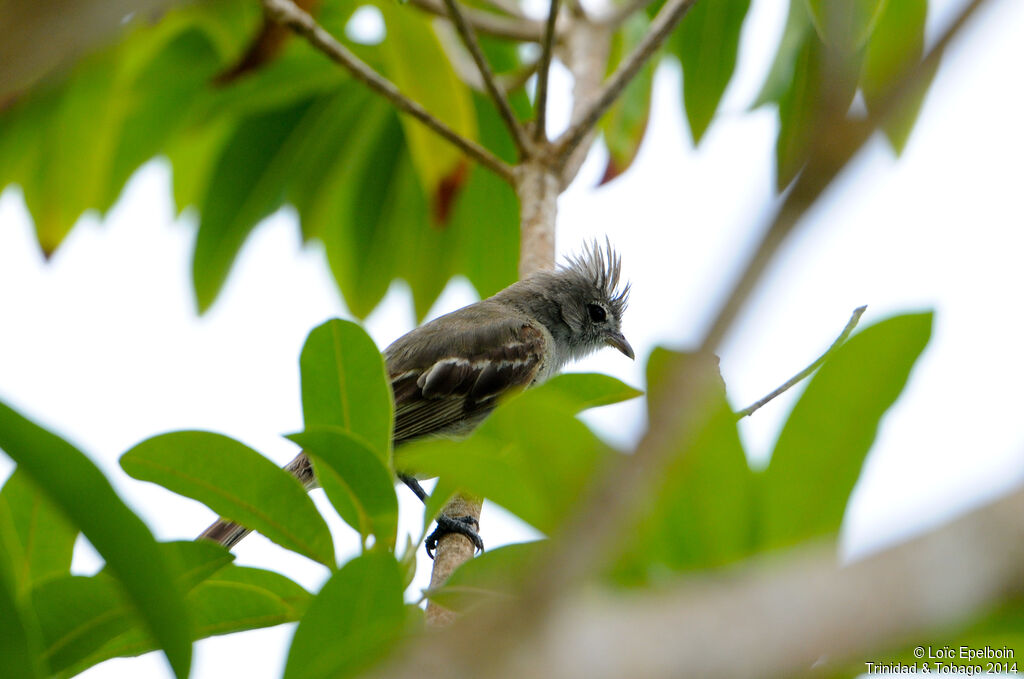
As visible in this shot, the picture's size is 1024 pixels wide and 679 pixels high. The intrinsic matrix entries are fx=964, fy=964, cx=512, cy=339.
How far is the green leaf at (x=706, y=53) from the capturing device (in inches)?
167

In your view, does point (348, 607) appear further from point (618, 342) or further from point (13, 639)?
point (618, 342)

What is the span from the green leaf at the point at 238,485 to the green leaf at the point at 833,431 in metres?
0.90

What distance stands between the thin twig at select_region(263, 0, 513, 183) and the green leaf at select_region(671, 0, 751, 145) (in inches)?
51.5

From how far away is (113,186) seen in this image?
5164mm

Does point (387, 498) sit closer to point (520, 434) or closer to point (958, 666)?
point (520, 434)

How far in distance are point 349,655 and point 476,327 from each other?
308 cm

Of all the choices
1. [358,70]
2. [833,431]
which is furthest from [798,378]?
[358,70]

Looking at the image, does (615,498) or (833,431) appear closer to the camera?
(615,498)

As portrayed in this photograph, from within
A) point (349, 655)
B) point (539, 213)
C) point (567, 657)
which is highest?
point (539, 213)

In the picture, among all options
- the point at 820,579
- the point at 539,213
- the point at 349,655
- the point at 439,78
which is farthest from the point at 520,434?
the point at 439,78

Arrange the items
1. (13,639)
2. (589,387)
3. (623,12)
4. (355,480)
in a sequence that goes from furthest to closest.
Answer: (623,12)
(589,387)
(355,480)
(13,639)

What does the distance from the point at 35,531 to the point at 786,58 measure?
3.59 m

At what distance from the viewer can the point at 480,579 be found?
1.67 m

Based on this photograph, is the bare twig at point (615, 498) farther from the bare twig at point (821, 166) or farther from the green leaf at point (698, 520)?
the green leaf at point (698, 520)
